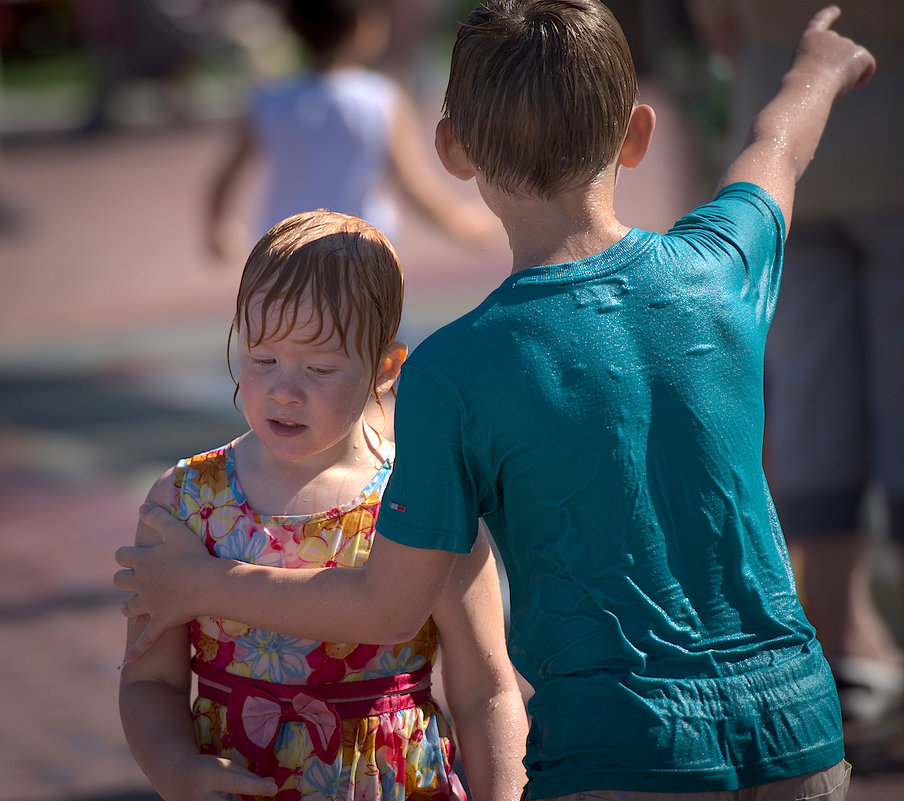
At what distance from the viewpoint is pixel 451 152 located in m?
1.68

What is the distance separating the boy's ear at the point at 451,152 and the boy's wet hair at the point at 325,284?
181 millimetres

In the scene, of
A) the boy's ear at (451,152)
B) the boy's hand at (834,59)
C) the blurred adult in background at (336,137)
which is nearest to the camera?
the boy's ear at (451,152)

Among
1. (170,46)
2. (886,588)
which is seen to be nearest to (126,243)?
(170,46)

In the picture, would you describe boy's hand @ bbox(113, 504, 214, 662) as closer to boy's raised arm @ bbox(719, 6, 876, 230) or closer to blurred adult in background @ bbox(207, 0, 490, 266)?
boy's raised arm @ bbox(719, 6, 876, 230)

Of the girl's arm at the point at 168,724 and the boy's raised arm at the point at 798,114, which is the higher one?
the boy's raised arm at the point at 798,114

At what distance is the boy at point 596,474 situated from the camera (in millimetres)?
1543

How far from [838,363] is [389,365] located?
2.05 meters

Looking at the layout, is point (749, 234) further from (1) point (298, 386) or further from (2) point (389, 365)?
(1) point (298, 386)

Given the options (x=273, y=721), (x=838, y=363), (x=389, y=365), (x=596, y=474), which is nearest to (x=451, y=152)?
(x=389, y=365)

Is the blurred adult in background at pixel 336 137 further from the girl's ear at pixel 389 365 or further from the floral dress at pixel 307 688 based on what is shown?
the floral dress at pixel 307 688

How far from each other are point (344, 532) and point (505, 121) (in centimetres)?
63

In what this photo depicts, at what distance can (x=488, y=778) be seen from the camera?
1826 mm

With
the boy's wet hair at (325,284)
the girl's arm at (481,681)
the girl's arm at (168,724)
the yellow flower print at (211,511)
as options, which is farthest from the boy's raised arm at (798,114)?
the girl's arm at (168,724)

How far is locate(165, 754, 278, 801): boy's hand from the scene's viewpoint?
1715 millimetres
